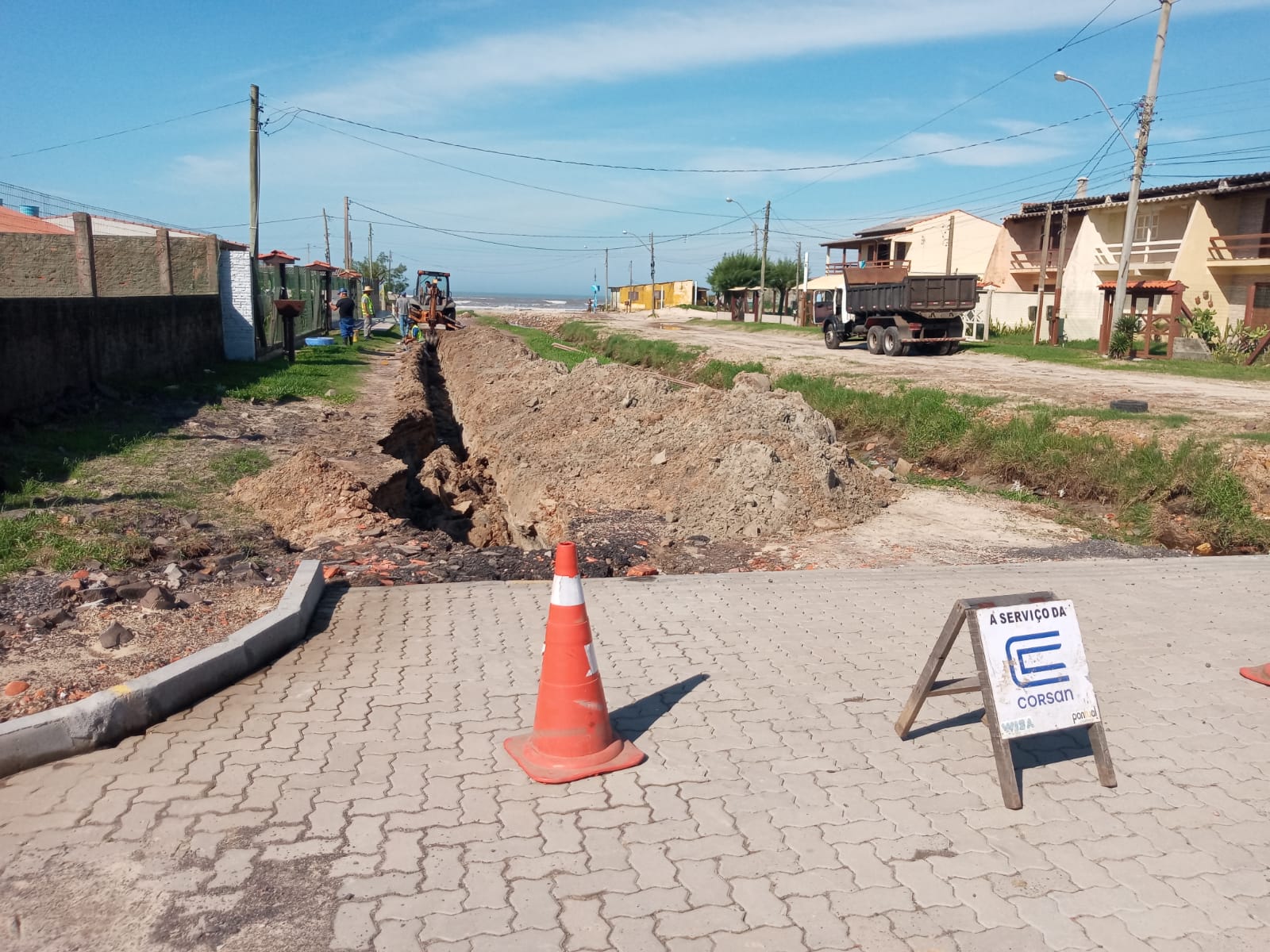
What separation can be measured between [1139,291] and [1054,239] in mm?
20273

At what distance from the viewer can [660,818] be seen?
367 cm

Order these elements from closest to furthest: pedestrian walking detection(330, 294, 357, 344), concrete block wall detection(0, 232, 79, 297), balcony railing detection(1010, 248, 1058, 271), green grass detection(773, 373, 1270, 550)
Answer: green grass detection(773, 373, 1270, 550) < concrete block wall detection(0, 232, 79, 297) < pedestrian walking detection(330, 294, 357, 344) < balcony railing detection(1010, 248, 1058, 271)

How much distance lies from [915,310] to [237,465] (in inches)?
828

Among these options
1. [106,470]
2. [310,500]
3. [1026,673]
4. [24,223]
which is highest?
[24,223]

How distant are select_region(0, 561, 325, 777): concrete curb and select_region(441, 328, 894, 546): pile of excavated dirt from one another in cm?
452

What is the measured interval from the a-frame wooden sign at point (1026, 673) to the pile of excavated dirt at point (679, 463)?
15.3ft

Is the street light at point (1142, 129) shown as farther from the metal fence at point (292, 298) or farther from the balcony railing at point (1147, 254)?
the metal fence at point (292, 298)

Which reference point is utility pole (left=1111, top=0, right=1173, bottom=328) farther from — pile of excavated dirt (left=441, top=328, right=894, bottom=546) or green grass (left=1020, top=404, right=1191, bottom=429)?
pile of excavated dirt (left=441, top=328, right=894, bottom=546)

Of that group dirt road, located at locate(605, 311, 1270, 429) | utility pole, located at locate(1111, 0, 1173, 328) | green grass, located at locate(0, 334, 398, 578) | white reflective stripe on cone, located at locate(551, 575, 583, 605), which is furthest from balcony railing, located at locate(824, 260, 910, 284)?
white reflective stripe on cone, located at locate(551, 575, 583, 605)

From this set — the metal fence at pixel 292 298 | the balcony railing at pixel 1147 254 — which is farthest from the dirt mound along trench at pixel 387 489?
the balcony railing at pixel 1147 254

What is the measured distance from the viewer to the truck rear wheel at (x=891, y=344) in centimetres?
2717

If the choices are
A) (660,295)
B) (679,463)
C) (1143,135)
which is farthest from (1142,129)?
(660,295)

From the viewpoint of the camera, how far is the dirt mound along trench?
28.2 ft

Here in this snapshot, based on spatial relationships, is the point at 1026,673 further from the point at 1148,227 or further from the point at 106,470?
the point at 1148,227
